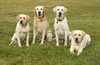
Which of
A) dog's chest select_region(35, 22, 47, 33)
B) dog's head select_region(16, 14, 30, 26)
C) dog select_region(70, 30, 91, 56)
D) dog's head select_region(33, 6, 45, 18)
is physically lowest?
dog select_region(70, 30, 91, 56)

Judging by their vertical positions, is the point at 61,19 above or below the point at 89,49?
above

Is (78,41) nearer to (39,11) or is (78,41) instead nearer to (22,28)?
(39,11)

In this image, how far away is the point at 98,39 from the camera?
1004cm

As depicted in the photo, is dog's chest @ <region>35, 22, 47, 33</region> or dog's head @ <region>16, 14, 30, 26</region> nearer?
dog's head @ <region>16, 14, 30, 26</region>

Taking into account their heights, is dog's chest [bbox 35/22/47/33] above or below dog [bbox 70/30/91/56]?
above

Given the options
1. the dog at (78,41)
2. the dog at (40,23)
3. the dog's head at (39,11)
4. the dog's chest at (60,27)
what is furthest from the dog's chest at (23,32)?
the dog at (78,41)

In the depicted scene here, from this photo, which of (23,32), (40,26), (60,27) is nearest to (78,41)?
(60,27)

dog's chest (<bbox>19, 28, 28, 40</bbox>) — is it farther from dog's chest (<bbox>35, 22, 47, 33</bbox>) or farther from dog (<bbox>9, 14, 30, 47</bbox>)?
dog's chest (<bbox>35, 22, 47, 33</bbox>)

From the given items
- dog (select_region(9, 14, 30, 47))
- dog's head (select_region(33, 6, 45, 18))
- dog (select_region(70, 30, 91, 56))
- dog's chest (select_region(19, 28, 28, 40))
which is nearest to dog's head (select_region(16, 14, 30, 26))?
dog (select_region(9, 14, 30, 47))

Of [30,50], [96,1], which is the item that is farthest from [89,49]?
[96,1]

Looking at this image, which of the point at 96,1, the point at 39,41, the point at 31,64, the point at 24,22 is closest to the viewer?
the point at 31,64

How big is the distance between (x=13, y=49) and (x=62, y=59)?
2046mm

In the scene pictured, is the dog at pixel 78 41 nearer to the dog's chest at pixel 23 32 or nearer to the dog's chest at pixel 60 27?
the dog's chest at pixel 60 27

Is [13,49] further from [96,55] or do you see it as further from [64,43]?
[96,55]
